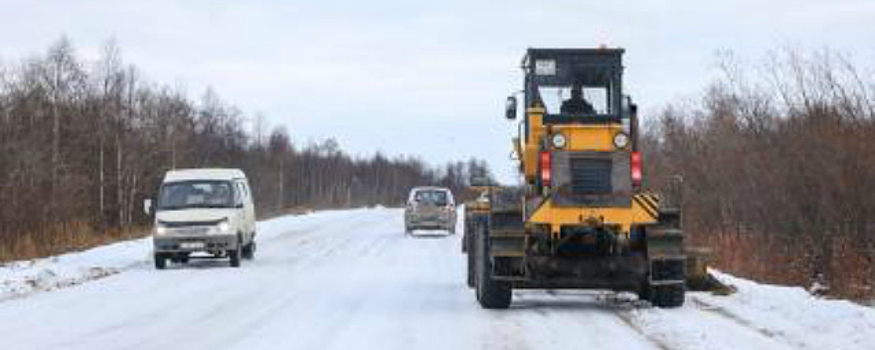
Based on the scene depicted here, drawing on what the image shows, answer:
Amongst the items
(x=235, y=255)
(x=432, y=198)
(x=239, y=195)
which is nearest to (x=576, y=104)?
(x=235, y=255)

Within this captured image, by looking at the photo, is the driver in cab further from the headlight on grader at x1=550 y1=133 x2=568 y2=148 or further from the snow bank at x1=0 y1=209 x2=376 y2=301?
the snow bank at x1=0 y1=209 x2=376 y2=301

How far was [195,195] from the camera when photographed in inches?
1110

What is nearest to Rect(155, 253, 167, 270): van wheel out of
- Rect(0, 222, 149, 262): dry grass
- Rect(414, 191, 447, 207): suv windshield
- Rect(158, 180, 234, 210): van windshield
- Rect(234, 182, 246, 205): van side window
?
Rect(158, 180, 234, 210): van windshield

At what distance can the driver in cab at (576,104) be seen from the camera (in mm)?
17688

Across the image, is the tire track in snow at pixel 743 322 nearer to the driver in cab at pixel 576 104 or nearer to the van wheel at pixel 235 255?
the driver in cab at pixel 576 104

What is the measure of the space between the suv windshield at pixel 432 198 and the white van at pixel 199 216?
1565 centimetres

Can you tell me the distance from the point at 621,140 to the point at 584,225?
1312 mm

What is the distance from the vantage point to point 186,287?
21672mm

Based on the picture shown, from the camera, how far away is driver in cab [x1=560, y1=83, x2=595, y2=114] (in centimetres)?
1769

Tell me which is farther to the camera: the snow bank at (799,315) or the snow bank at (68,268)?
the snow bank at (68,268)

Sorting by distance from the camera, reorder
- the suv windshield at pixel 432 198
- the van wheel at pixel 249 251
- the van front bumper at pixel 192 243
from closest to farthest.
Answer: the van front bumper at pixel 192 243 → the van wheel at pixel 249 251 → the suv windshield at pixel 432 198

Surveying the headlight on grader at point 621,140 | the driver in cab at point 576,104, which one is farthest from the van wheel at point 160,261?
the headlight on grader at point 621,140

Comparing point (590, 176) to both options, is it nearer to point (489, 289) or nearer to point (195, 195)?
point (489, 289)

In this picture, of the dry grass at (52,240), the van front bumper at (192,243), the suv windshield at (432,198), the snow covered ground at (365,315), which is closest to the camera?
the snow covered ground at (365,315)
